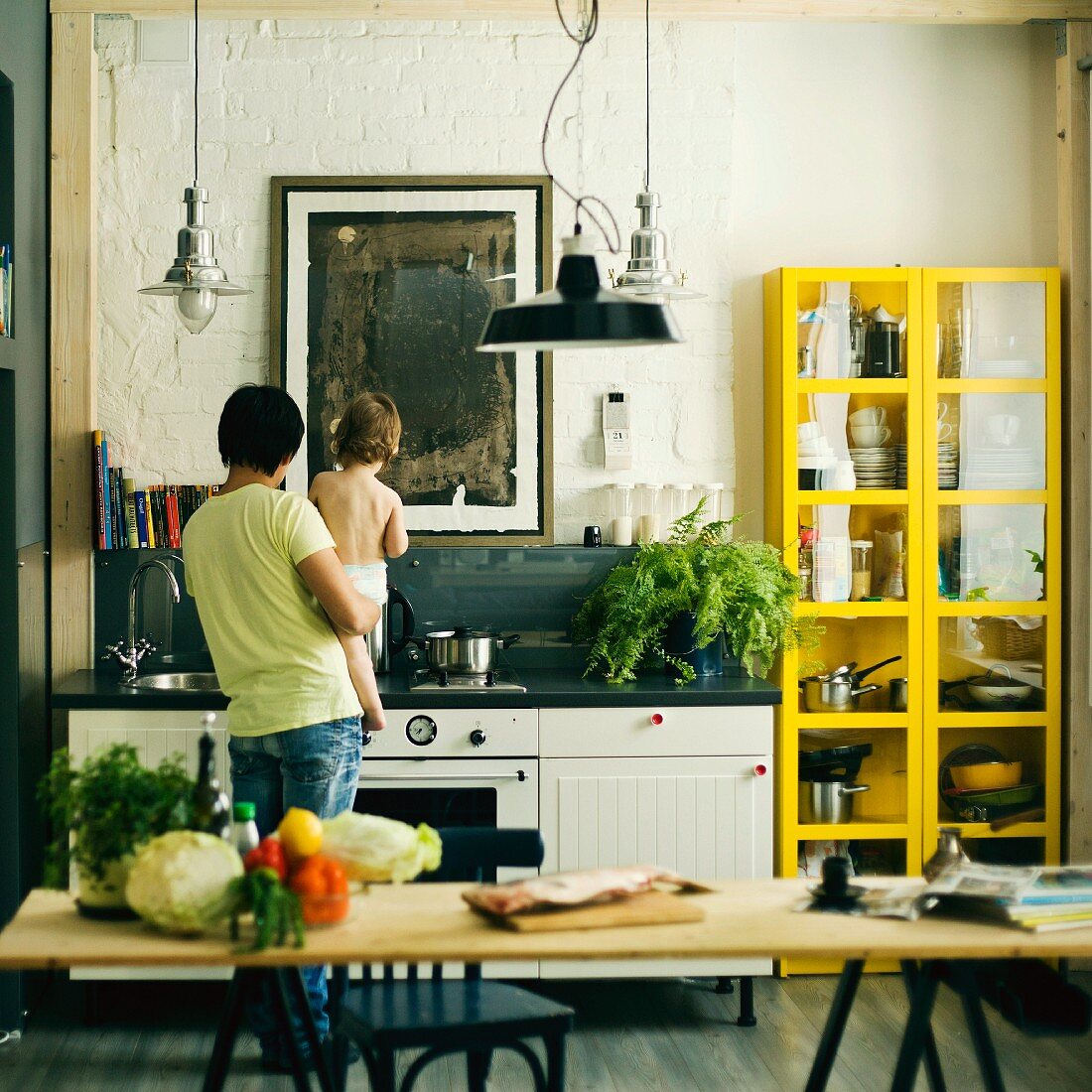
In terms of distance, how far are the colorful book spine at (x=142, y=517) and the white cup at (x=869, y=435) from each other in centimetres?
236

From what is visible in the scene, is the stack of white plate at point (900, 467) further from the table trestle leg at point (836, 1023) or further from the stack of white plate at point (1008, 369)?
the table trestle leg at point (836, 1023)

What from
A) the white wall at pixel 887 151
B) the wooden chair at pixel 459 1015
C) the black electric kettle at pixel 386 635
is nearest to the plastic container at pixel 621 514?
the white wall at pixel 887 151

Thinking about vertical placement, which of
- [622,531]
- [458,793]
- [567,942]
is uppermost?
[622,531]

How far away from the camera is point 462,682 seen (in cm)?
400

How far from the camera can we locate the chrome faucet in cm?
424

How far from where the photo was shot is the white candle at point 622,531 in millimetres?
4457

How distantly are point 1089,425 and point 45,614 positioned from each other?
136 inches

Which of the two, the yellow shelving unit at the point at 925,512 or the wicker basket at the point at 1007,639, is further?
the wicker basket at the point at 1007,639

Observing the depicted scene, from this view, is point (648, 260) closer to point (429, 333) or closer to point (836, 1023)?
point (429, 333)

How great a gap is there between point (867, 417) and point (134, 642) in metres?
2.54

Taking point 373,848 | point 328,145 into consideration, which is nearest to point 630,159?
point 328,145

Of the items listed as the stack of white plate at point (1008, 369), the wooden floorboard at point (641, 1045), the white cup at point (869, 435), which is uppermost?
the stack of white plate at point (1008, 369)

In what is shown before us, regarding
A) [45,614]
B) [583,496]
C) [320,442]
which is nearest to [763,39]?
[583,496]

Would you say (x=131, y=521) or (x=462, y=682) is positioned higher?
(x=131, y=521)
